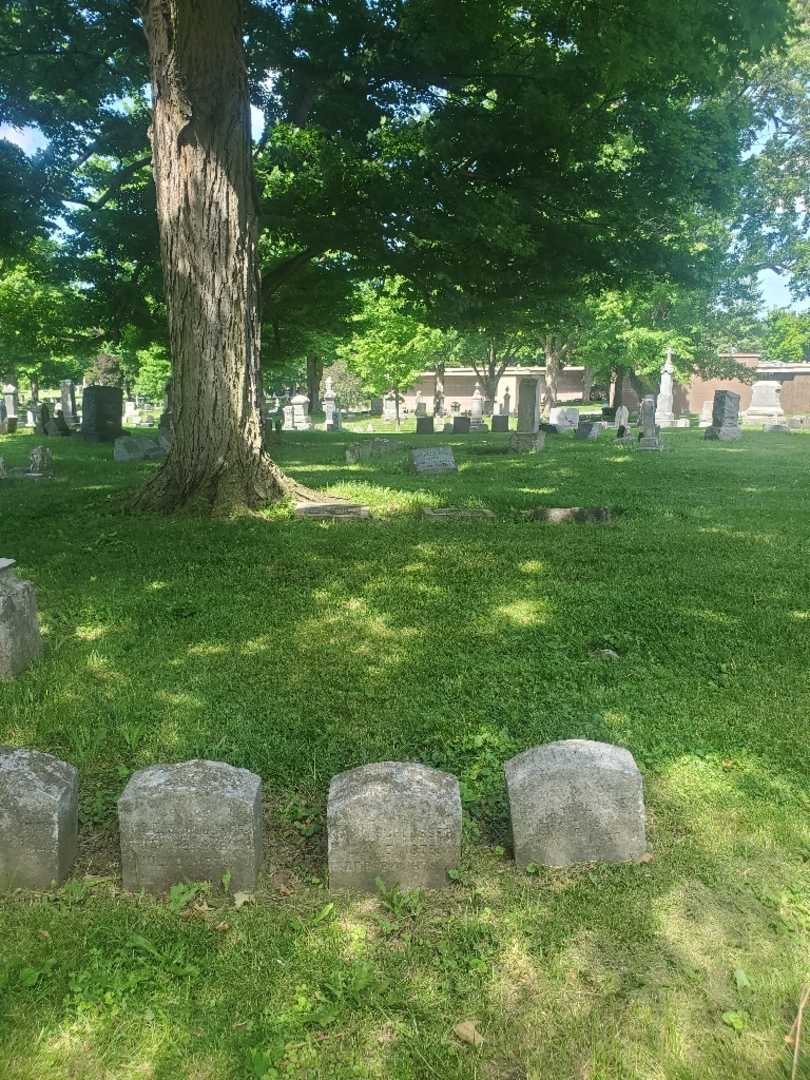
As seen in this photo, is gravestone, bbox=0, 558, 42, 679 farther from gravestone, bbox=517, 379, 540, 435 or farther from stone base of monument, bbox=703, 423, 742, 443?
stone base of monument, bbox=703, 423, 742, 443

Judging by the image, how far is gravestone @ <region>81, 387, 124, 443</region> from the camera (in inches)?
845

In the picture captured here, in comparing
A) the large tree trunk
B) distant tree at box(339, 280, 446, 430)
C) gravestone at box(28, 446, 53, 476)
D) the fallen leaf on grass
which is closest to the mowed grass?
the fallen leaf on grass

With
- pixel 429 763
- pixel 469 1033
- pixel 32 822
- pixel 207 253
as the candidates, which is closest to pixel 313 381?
pixel 207 253

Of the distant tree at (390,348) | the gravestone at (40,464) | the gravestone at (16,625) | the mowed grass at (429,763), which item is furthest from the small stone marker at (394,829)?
the distant tree at (390,348)

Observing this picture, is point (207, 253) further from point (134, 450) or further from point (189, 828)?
point (134, 450)

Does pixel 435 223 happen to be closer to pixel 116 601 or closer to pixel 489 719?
pixel 116 601

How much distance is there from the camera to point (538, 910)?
2.78 m

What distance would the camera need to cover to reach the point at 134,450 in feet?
53.7

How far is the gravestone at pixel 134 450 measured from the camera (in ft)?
53.3

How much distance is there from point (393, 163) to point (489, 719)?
38.7 ft

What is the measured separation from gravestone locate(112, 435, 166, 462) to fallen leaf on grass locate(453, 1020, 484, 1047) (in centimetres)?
1541

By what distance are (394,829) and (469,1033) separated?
2.55 feet

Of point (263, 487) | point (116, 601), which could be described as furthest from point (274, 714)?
point (263, 487)

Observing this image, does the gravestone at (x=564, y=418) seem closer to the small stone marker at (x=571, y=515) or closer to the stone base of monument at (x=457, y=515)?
the small stone marker at (x=571, y=515)
